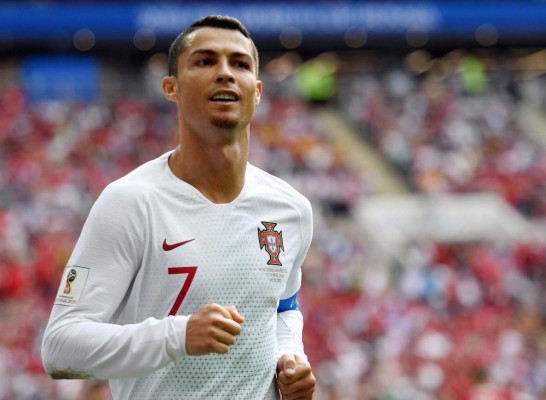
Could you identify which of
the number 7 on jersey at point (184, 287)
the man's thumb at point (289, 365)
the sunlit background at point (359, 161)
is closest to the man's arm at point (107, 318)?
the number 7 on jersey at point (184, 287)

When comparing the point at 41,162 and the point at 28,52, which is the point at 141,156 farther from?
the point at 28,52

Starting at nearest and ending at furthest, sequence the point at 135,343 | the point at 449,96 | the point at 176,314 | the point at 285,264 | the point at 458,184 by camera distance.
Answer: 1. the point at 135,343
2. the point at 176,314
3. the point at 285,264
4. the point at 458,184
5. the point at 449,96

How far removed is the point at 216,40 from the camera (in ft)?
9.09

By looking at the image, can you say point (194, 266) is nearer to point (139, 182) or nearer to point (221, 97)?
point (139, 182)

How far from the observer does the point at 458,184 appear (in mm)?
18953

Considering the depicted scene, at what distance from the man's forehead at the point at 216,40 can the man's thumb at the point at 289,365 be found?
0.83 m

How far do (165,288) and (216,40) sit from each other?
0.69 m

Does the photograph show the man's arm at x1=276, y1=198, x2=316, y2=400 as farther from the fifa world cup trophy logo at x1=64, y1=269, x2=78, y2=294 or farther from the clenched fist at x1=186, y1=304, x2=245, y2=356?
the fifa world cup trophy logo at x1=64, y1=269, x2=78, y2=294

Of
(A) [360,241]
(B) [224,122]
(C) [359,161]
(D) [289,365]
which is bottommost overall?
(A) [360,241]

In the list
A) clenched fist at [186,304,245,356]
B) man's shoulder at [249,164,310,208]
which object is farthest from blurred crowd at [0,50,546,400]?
clenched fist at [186,304,245,356]

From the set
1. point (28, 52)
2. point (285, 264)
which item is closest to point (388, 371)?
point (285, 264)

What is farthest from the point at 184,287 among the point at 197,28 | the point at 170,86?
the point at 197,28

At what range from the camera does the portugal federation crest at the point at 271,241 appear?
2.76m

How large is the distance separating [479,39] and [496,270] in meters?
13.8
